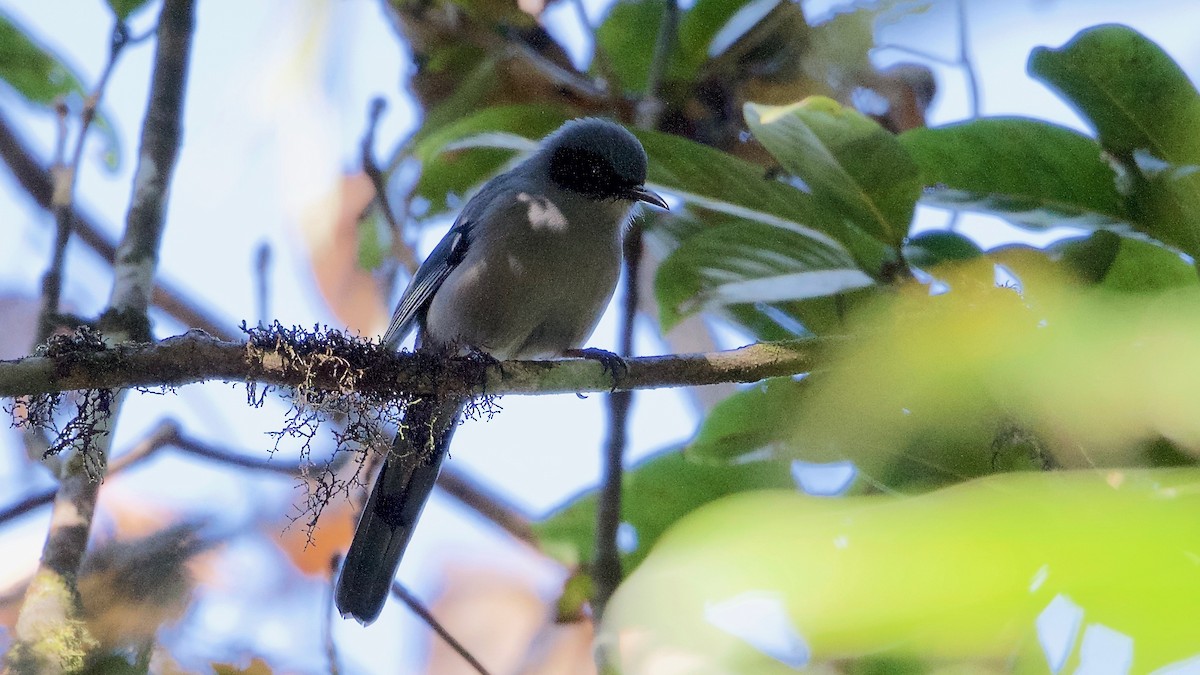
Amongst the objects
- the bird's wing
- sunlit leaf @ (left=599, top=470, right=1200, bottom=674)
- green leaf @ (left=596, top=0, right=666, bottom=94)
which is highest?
green leaf @ (left=596, top=0, right=666, bottom=94)

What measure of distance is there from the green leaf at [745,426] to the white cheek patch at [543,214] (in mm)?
1267

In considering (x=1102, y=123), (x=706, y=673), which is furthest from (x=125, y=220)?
(x=706, y=673)

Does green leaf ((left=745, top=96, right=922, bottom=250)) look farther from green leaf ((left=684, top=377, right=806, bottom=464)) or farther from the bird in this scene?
the bird

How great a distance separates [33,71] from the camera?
4.09m

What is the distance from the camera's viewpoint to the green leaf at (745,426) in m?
2.62

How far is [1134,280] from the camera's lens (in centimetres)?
231

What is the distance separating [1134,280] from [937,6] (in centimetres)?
184

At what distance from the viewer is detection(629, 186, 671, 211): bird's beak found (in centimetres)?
376

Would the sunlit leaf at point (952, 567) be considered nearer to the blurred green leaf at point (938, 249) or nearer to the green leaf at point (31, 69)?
the blurred green leaf at point (938, 249)

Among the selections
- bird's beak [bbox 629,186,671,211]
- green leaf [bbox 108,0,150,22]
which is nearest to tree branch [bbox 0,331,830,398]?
bird's beak [bbox 629,186,671,211]

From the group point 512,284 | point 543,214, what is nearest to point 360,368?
point 512,284

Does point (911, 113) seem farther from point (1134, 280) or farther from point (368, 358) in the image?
point (368, 358)

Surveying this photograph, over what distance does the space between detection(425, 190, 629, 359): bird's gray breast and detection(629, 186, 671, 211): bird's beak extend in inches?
3.5

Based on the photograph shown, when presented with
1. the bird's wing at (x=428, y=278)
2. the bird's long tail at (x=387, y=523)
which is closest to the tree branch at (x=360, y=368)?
the bird's long tail at (x=387, y=523)
